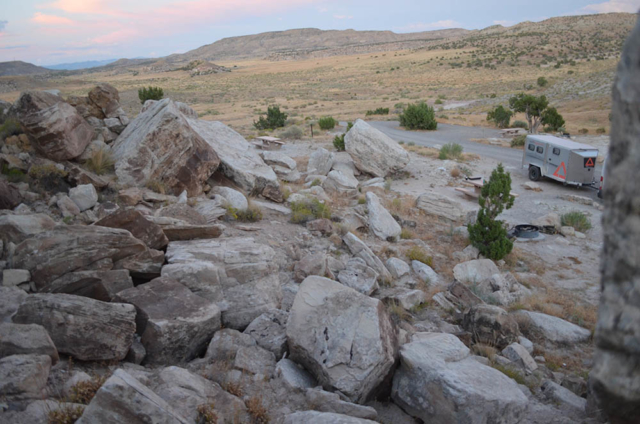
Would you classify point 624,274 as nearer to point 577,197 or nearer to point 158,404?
point 158,404

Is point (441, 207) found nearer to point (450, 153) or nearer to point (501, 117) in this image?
point (450, 153)

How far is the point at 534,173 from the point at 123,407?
20.6 m

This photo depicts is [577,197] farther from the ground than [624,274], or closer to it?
closer to it

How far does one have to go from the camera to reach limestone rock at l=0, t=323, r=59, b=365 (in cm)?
386

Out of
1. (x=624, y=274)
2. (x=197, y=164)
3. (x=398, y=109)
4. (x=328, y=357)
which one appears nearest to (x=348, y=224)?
(x=197, y=164)

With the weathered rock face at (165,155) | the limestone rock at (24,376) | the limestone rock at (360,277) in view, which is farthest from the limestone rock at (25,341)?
the weathered rock face at (165,155)

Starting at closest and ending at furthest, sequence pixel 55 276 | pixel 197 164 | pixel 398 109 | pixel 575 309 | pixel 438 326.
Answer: pixel 55 276
pixel 438 326
pixel 575 309
pixel 197 164
pixel 398 109

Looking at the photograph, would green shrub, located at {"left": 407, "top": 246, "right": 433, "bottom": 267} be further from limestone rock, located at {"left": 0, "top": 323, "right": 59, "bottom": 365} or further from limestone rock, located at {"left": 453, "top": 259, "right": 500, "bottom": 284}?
limestone rock, located at {"left": 0, "top": 323, "right": 59, "bottom": 365}

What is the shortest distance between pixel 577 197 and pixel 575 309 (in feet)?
33.1

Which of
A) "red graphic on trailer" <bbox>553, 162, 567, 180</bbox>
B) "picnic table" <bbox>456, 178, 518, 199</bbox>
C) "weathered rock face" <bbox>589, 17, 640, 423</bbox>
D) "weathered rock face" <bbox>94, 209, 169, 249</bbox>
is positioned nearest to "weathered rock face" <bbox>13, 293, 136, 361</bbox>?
"weathered rock face" <bbox>94, 209, 169, 249</bbox>

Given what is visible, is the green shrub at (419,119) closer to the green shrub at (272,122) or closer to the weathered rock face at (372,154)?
the green shrub at (272,122)

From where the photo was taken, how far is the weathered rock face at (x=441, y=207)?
14.6 m

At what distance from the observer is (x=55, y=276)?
534 centimetres

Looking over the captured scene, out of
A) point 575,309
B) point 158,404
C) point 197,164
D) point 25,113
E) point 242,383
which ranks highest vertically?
point 25,113
